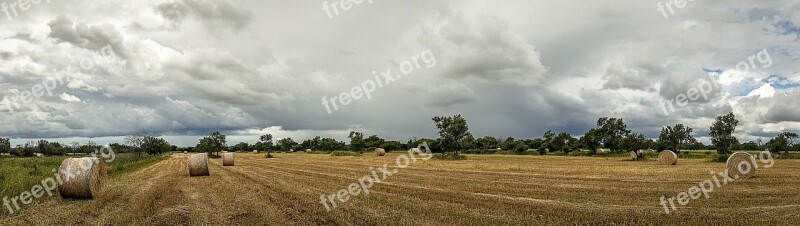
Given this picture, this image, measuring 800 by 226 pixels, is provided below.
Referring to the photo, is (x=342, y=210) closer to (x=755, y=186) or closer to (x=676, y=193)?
(x=676, y=193)

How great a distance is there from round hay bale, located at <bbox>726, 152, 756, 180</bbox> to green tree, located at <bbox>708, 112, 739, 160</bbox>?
32026 millimetres

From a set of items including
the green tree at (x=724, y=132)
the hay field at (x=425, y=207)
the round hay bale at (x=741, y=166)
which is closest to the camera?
the hay field at (x=425, y=207)

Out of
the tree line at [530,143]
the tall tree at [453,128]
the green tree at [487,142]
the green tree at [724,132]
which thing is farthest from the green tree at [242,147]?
the green tree at [724,132]

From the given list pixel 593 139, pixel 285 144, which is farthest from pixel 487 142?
pixel 285 144

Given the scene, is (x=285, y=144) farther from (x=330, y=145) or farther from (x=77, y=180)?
(x=77, y=180)

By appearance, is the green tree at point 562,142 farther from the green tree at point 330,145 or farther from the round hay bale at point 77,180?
the round hay bale at point 77,180

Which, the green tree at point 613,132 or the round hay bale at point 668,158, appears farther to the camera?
the green tree at point 613,132

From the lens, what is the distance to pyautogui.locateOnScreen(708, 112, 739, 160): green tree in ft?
174

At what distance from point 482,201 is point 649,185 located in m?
8.89

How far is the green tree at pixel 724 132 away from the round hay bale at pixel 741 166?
105ft

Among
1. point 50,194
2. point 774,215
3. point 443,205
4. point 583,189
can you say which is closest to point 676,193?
point 583,189

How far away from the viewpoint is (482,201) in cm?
1344

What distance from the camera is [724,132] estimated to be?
2096 inches

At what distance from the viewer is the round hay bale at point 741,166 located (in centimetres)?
2317
